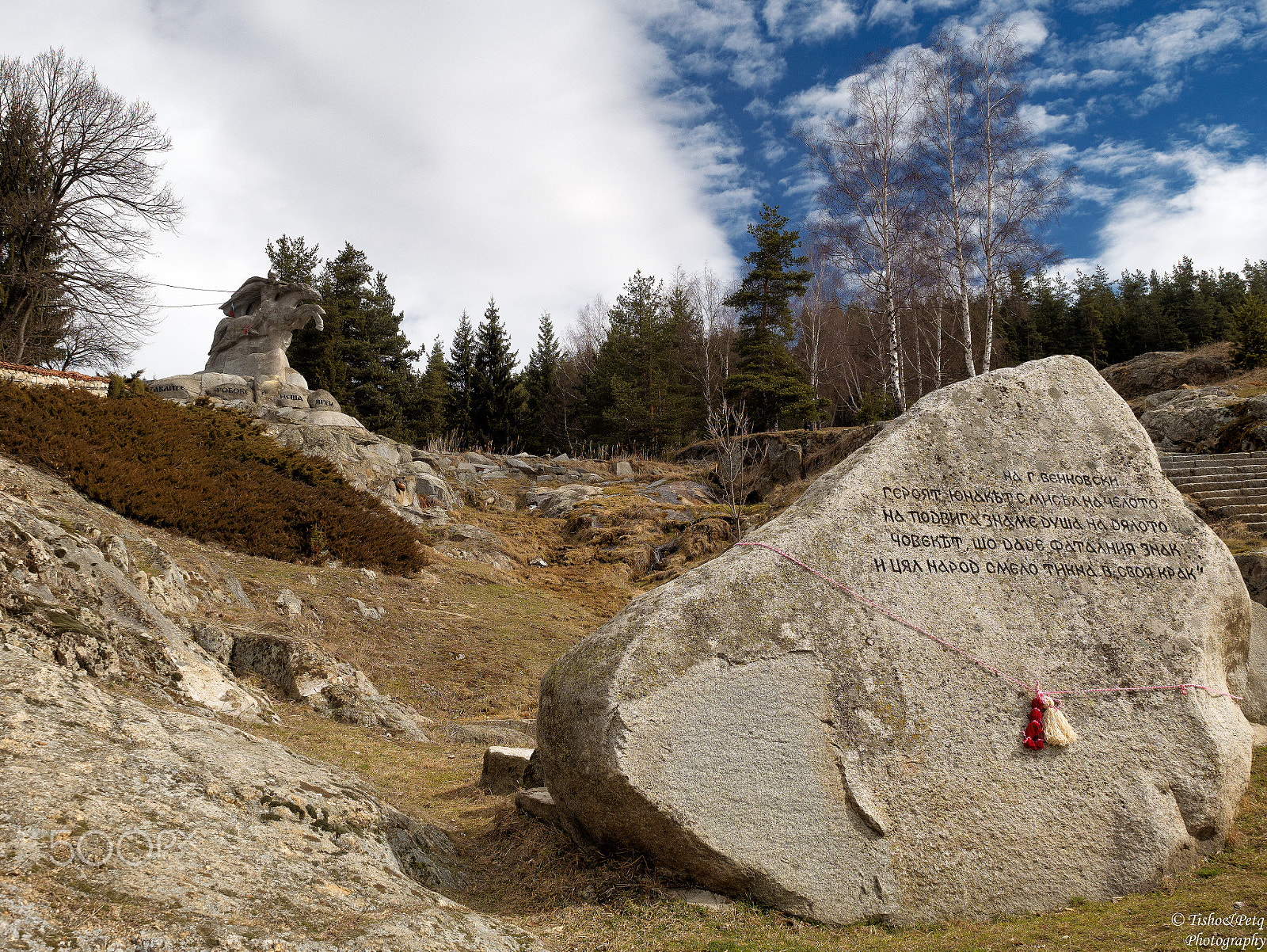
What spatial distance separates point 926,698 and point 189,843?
3.67 meters

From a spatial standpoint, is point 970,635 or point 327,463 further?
point 327,463

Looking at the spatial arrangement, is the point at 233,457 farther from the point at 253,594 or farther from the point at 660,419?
the point at 660,419

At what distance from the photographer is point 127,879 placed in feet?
8.08

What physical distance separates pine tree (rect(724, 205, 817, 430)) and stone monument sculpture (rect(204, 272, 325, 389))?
49.4 feet

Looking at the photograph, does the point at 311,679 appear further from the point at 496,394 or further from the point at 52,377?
the point at 496,394

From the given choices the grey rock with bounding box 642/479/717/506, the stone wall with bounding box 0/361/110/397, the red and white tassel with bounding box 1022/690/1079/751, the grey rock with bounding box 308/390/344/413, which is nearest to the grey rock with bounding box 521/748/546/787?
the red and white tassel with bounding box 1022/690/1079/751

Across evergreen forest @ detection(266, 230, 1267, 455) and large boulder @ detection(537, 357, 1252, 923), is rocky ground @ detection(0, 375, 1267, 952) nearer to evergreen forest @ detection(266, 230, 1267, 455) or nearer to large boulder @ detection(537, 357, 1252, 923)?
large boulder @ detection(537, 357, 1252, 923)

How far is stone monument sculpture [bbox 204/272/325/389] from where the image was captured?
21.8 meters

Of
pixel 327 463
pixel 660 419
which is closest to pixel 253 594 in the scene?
pixel 327 463

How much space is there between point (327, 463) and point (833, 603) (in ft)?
43.3

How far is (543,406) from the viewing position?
47156mm

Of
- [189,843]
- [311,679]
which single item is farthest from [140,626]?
[189,843]

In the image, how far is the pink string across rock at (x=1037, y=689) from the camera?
413 centimetres

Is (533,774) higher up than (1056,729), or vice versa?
(1056,729)
